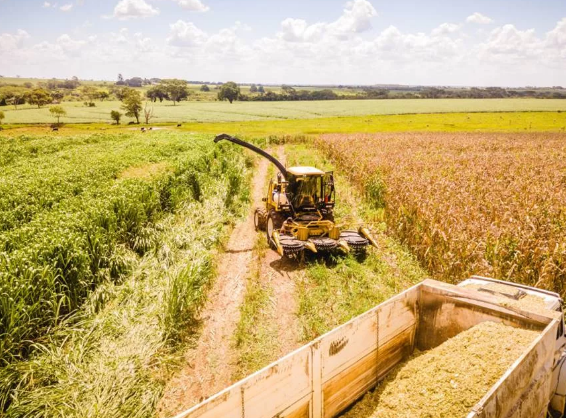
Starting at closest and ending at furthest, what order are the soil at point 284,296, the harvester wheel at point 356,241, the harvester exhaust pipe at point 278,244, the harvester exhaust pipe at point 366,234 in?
the soil at point 284,296 < the harvester exhaust pipe at point 278,244 < the harvester wheel at point 356,241 < the harvester exhaust pipe at point 366,234

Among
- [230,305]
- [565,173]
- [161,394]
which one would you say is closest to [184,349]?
[161,394]

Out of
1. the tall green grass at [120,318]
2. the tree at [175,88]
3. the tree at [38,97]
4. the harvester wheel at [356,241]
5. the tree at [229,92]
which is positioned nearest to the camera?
the tall green grass at [120,318]

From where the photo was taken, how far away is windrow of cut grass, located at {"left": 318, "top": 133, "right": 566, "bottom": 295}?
868 cm

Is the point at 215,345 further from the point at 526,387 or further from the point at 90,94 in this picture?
the point at 90,94

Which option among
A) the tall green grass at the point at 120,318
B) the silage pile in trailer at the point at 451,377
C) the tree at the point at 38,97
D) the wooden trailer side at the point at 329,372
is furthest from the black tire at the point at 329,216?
the tree at the point at 38,97

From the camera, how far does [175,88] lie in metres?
120

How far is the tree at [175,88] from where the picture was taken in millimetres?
120150

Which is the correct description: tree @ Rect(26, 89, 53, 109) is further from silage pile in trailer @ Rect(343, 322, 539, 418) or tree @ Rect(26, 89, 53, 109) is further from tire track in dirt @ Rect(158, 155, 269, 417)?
silage pile in trailer @ Rect(343, 322, 539, 418)

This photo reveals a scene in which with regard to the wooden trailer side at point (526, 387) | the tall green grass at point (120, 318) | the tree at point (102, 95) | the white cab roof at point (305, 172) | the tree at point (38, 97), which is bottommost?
the tall green grass at point (120, 318)

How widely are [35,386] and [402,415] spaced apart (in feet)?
17.8

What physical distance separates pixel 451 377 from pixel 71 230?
809cm

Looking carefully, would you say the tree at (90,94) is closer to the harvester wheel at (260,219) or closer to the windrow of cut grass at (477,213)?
the harvester wheel at (260,219)

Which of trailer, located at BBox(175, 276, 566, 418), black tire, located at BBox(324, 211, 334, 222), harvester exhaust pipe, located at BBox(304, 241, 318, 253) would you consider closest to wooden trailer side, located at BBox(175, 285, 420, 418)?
trailer, located at BBox(175, 276, 566, 418)

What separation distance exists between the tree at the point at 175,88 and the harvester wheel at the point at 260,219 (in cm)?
11681
